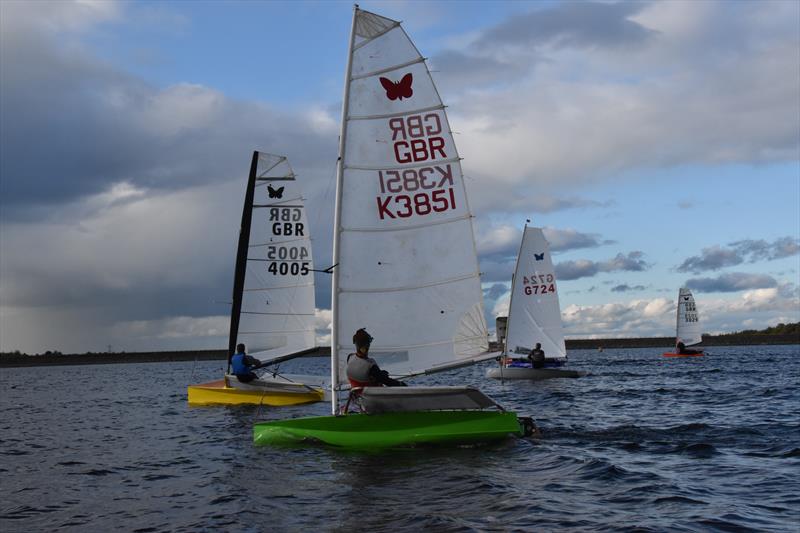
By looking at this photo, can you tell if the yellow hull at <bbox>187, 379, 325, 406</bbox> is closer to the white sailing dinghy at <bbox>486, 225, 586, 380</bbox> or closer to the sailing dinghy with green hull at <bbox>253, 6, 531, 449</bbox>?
the sailing dinghy with green hull at <bbox>253, 6, 531, 449</bbox>

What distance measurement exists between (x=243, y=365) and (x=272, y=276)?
354 centimetres

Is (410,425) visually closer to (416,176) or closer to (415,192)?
(415,192)

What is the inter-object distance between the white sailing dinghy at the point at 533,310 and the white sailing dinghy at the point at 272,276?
15.7 metres

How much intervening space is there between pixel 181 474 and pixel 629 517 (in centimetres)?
807

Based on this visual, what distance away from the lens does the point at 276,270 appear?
26.4 m

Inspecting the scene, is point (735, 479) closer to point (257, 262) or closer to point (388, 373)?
point (388, 373)

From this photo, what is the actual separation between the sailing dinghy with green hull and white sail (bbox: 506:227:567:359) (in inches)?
1000

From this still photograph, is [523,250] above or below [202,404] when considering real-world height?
above

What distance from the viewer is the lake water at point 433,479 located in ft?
31.5

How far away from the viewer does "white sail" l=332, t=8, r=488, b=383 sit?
14.6 meters

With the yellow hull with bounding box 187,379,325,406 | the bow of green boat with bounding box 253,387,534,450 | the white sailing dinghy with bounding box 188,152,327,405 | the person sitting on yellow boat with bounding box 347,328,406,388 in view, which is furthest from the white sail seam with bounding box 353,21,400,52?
the yellow hull with bounding box 187,379,325,406

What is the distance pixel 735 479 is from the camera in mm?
11578

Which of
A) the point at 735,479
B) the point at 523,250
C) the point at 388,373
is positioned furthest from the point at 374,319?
the point at 523,250

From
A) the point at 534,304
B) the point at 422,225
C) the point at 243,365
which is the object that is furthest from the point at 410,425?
the point at 534,304
